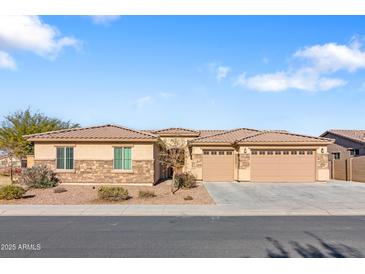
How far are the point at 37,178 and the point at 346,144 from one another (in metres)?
26.9

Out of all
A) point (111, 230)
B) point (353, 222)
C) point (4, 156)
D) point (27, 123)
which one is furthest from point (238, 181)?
point (27, 123)

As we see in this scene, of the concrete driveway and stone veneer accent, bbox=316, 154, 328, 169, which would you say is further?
stone veneer accent, bbox=316, 154, 328, 169

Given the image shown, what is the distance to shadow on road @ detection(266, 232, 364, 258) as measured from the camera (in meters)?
7.77

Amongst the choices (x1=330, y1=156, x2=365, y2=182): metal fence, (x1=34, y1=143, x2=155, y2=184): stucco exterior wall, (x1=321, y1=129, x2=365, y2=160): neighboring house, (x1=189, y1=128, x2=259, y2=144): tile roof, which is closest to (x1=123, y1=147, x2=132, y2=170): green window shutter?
(x1=34, y1=143, x2=155, y2=184): stucco exterior wall

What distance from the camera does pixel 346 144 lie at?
3419 cm

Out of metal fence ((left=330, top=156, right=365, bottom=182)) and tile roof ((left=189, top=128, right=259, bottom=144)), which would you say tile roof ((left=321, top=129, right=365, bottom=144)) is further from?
tile roof ((left=189, top=128, right=259, bottom=144))

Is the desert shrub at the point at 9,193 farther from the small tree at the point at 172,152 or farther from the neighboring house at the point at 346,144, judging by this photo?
the neighboring house at the point at 346,144

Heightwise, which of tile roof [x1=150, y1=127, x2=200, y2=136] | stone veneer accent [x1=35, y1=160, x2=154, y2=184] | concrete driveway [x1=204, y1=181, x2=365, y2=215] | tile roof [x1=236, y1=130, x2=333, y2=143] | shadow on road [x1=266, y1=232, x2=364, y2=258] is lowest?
concrete driveway [x1=204, y1=181, x2=365, y2=215]

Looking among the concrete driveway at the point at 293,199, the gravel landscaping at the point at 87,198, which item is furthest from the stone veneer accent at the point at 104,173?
the concrete driveway at the point at 293,199

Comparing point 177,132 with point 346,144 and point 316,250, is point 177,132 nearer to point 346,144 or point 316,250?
point 346,144

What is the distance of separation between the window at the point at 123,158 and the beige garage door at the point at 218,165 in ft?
23.1

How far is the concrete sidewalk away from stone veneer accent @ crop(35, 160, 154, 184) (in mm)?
8149

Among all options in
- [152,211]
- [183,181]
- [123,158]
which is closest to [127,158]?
[123,158]

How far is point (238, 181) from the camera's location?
27578mm
